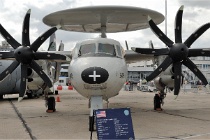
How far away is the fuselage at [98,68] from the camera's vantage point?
9.73m

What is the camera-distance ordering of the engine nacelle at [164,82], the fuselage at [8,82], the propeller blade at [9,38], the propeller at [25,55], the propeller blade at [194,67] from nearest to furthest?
the propeller at [25,55], the propeller blade at [194,67], the propeller blade at [9,38], the engine nacelle at [164,82], the fuselage at [8,82]

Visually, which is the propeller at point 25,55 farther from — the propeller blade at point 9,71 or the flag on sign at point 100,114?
the flag on sign at point 100,114

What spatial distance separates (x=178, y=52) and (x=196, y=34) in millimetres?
1694

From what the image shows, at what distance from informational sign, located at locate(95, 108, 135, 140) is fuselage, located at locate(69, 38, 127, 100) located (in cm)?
206

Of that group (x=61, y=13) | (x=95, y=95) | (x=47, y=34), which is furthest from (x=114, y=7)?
(x=95, y=95)

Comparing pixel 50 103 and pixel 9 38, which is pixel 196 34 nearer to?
pixel 50 103

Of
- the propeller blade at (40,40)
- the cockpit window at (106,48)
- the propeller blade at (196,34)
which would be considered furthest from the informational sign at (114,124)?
the propeller blade at (40,40)

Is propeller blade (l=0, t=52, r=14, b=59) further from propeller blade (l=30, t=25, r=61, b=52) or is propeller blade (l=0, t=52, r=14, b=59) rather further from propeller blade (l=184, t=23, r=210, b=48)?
propeller blade (l=184, t=23, r=210, b=48)

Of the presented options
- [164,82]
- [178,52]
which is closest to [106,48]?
[178,52]

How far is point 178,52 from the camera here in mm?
13156

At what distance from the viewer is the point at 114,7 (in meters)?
13.5

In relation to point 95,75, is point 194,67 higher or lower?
higher

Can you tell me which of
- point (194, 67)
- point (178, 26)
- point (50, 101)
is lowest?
point (50, 101)

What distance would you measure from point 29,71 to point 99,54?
5.31 meters
